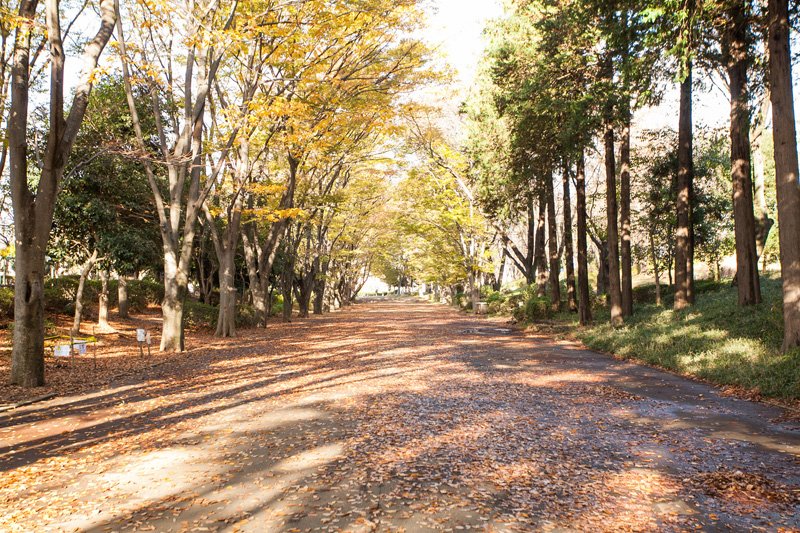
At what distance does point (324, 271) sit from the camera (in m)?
35.9

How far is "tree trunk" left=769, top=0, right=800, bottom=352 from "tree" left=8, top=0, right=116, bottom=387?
10.7m

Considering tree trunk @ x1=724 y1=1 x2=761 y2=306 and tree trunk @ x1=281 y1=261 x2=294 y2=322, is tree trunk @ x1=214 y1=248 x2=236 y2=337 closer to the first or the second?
tree trunk @ x1=281 y1=261 x2=294 y2=322

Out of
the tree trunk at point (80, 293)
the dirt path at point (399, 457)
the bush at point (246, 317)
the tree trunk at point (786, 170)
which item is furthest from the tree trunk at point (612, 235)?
the tree trunk at point (80, 293)

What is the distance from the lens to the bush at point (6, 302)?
17478 mm

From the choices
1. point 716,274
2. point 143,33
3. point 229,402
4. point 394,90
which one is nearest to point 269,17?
point 143,33

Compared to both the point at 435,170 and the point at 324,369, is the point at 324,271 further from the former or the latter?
the point at 324,369

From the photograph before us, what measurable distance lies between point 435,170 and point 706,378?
2121 centimetres

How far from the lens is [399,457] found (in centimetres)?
518

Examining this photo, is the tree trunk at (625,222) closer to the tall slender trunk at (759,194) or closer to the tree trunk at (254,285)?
the tall slender trunk at (759,194)

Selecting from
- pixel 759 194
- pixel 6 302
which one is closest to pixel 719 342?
pixel 759 194

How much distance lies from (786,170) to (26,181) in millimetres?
11715

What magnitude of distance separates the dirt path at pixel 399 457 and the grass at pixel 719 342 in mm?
571

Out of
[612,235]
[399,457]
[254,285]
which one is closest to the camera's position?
[399,457]

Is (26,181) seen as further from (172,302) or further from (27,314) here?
(172,302)
